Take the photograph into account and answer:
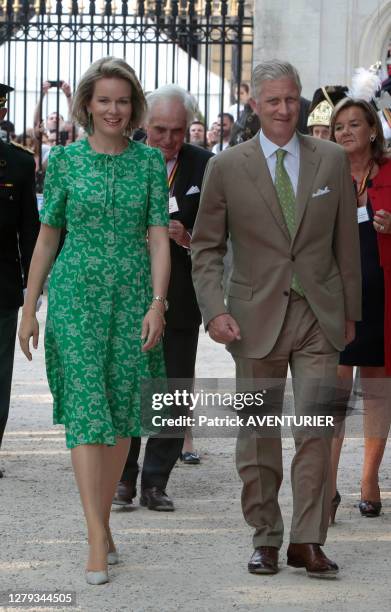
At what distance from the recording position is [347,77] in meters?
16.9

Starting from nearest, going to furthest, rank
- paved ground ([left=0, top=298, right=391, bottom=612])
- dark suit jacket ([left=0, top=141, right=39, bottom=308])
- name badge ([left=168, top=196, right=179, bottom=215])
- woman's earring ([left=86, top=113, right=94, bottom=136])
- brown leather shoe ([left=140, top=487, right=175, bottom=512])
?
1. paved ground ([left=0, top=298, right=391, bottom=612])
2. woman's earring ([left=86, top=113, right=94, bottom=136])
3. brown leather shoe ([left=140, top=487, right=175, bottom=512])
4. name badge ([left=168, top=196, right=179, bottom=215])
5. dark suit jacket ([left=0, top=141, right=39, bottom=308])

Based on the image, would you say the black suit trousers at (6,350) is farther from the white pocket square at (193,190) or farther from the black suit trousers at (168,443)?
the white pocket square at (193,190)

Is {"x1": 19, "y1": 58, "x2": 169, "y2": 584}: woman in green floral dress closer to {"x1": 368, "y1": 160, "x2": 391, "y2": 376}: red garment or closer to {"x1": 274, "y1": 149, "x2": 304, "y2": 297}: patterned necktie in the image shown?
{"x1": 274, "y1": 149, "x2": 304, "y2": 297}: patterned necktie

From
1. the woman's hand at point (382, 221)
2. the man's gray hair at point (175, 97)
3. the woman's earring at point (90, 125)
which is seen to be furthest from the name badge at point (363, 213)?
the woman's earring at point (90, 125)

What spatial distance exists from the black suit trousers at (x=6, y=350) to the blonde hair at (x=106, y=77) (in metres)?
1.80

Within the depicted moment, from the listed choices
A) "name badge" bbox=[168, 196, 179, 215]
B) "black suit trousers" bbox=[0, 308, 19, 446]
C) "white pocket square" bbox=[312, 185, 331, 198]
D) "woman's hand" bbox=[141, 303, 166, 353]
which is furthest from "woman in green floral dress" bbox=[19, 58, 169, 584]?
"black suit trousers" bbox=[0, 308, 19, 446]

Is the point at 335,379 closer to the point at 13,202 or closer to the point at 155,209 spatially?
the point at 155,209

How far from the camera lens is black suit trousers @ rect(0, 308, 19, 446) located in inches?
290

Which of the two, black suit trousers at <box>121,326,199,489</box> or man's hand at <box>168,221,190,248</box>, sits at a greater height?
man's hand at <box>168,221,190,248</box>

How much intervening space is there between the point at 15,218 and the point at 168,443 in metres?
1.30

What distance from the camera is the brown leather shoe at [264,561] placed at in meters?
5.61

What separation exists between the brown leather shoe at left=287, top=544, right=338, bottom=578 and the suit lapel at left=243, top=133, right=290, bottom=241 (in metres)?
1.09

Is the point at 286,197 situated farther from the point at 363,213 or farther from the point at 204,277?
the point at 363,213

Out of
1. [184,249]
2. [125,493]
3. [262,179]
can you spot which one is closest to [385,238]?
[184,249]
